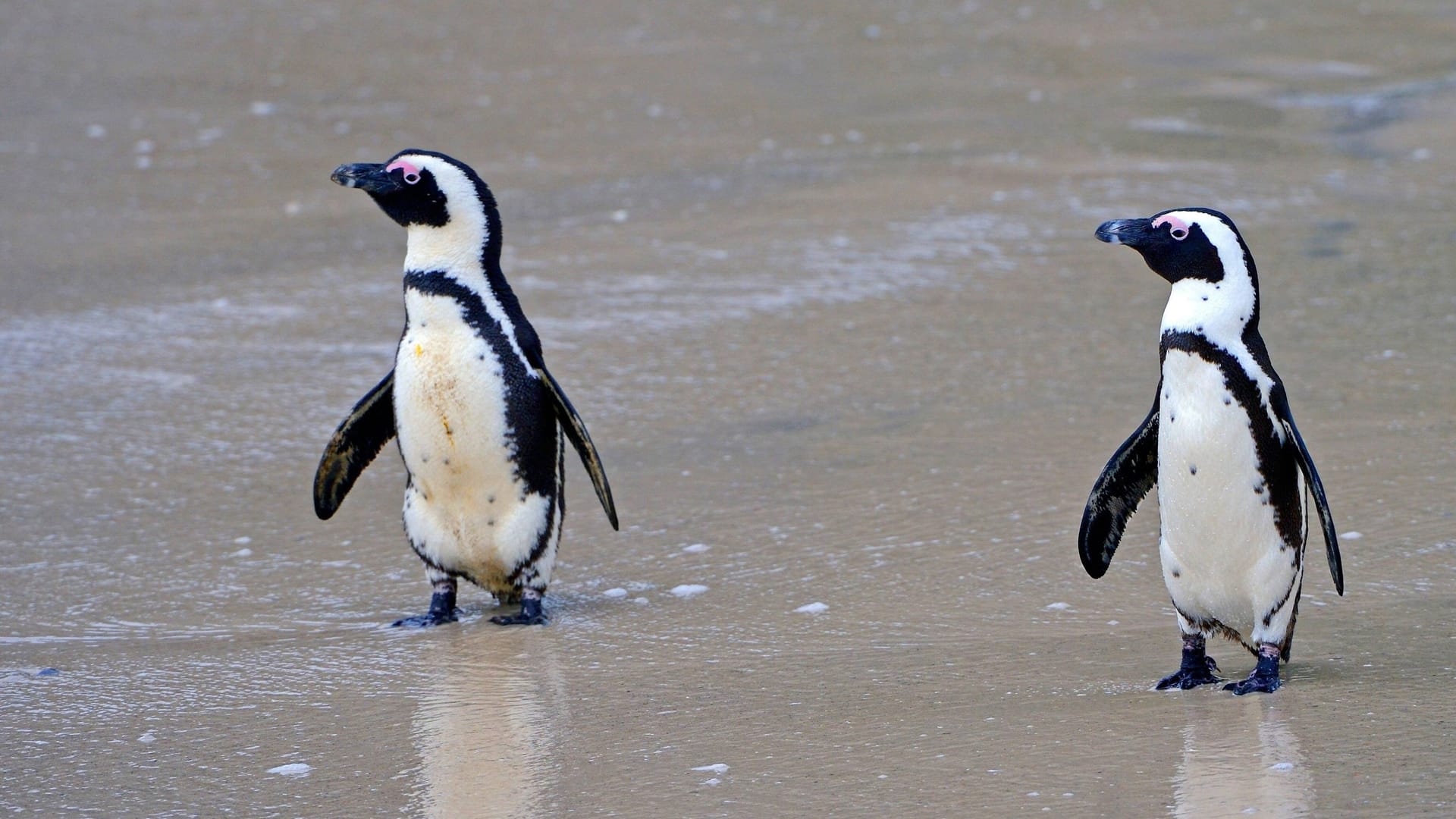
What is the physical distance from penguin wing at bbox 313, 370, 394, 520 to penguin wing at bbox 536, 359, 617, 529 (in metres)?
0.35

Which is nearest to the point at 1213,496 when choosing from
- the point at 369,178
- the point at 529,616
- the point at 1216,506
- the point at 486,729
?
the point at 1216,506

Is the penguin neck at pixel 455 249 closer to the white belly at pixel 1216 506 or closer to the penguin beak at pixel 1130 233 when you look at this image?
the penguin beak at pixel 1130 233

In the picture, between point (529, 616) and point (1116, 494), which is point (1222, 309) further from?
point (529, 616)

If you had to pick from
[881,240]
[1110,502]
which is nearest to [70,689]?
[1110,502]

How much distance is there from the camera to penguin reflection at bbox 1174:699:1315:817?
232 cm

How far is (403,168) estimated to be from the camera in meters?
3.51

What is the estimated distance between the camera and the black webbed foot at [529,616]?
140 inches

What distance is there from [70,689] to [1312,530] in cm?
255

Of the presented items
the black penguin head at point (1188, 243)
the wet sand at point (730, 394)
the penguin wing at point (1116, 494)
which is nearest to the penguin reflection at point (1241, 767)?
the wet sand at point (730, 394)

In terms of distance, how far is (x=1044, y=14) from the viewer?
1076 centimetres

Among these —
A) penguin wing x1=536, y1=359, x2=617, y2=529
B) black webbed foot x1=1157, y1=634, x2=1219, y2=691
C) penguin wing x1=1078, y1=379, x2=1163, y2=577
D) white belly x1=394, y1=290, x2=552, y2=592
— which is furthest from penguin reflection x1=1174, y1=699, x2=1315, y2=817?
white belly x1=394, y1=290, x2=552, y2=592

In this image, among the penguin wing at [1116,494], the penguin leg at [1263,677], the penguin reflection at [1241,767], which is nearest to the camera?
the penguin reflection at [1241,767]

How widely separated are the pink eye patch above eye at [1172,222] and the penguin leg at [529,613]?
1447 millimetres

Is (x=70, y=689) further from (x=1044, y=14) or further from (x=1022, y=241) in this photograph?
(x=1044, y=14)
